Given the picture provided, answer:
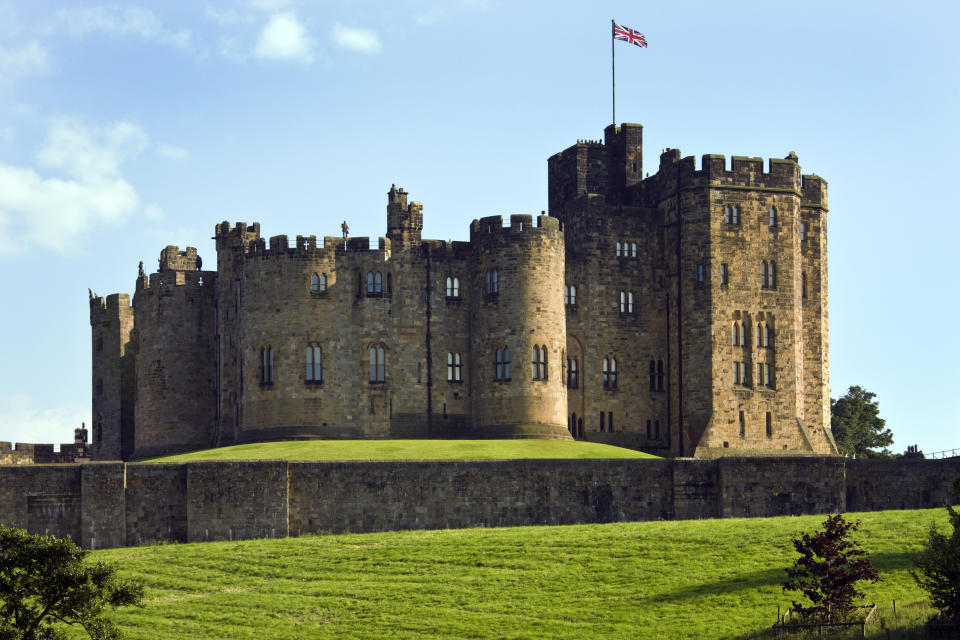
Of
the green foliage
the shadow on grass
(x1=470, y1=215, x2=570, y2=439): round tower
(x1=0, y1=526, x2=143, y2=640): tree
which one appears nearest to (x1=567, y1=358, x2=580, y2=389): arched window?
(x1=470, y1=215, x2=570, y2=439): round tower

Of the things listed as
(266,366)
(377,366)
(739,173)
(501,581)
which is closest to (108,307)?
(266,366)

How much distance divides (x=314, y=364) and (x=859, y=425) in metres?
43.9

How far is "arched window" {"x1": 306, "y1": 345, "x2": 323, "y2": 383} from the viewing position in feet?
289

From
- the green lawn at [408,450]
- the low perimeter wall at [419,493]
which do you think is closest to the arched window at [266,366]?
the green lawn at [408,450]

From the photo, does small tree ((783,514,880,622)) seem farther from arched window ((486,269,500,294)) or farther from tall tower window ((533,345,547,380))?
arched window ((486,269,500,294))

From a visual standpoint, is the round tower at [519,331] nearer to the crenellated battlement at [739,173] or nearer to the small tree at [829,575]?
the crenellated battlement at [739,173]

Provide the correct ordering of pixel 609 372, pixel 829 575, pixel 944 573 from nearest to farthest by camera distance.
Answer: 1. pixel 944 573
2. pixel 829 575
3. pixel 609 372

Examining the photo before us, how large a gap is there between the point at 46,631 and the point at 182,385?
4875 centimetres

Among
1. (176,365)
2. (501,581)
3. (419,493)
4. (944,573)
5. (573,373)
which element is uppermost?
(176,365)

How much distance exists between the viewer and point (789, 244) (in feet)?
304

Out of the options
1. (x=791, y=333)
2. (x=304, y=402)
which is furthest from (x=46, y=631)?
(x=791, y=333)

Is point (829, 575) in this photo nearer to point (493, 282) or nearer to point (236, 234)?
point (493, 282)

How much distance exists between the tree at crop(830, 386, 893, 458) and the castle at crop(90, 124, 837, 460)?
20133mm

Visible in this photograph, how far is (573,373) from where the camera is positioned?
92.9 metres
